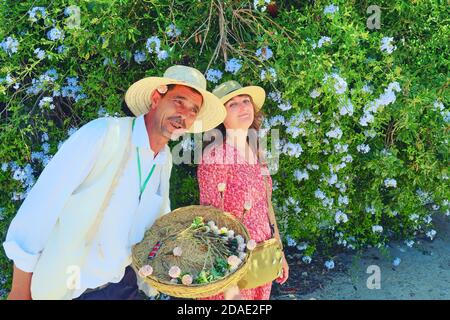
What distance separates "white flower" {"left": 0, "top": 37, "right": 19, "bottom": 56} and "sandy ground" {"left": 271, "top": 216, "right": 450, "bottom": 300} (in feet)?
7.51

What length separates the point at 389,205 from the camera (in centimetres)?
389

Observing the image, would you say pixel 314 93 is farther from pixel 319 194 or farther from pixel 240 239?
pixel 240 239

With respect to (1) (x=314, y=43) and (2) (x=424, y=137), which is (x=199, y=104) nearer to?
(1) (x=314, y=43)

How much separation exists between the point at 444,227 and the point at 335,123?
1.95 metres

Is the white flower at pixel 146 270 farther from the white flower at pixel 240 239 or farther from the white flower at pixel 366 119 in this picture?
the white flower at pixel 366 119

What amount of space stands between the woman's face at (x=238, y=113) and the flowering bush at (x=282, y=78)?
1.04 feet

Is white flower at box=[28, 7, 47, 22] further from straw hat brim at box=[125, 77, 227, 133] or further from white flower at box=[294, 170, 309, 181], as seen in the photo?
white flower at box=[294, 170, 309, 181]

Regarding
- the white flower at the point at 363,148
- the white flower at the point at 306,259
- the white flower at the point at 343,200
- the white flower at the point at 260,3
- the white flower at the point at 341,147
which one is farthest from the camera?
the white flower at the point at 306,259

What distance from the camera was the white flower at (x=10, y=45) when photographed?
10.3ft

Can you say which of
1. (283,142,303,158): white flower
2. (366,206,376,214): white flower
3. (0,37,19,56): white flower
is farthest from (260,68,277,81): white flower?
(0,37,19,56): white flower

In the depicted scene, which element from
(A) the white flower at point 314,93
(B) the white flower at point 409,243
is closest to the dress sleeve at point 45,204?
(A) the white flower at point 314,93

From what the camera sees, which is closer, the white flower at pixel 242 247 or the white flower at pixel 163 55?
the white flower at pixel 242 247

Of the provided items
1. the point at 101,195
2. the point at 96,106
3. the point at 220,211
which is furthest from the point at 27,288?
the point at 96,106

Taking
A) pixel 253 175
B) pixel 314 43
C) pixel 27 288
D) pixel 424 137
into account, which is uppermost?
pixel 314 43
